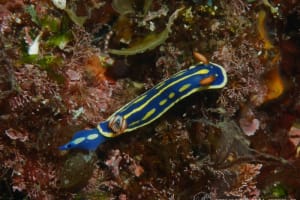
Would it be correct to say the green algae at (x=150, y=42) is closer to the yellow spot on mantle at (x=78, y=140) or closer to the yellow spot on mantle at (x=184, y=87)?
the yellow spot on mantle at (x=184, y=87)

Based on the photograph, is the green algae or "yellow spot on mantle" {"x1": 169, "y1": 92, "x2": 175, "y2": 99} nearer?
"yellow spot on mantle" {"x1": 169, "y1": 92, "x2": 175, "y2": 99}

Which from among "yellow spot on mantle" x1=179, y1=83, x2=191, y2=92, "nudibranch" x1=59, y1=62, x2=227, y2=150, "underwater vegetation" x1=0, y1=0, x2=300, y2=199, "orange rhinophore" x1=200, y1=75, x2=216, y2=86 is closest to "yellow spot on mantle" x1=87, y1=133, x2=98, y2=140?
"nudibranch" x1=59, y1=62, x2=227, y2=150

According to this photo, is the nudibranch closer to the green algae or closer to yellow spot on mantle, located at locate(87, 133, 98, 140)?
yellow spot on mantle, located at locate(87, 133, 98, 140)

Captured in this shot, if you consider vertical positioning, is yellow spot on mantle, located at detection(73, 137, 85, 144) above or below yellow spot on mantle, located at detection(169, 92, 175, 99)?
below

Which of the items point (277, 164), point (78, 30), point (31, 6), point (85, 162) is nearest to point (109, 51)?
point (78, 30)

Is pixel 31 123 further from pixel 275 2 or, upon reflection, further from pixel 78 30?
pixel 275 2

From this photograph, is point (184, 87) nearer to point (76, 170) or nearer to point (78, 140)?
point (78, 140)
